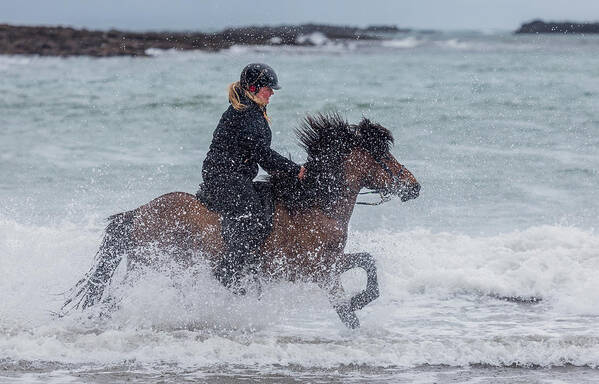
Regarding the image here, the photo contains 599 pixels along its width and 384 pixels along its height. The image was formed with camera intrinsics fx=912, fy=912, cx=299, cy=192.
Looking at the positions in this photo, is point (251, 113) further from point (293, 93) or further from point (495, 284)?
point (293, 93)

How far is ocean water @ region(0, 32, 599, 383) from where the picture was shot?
6.41 meters

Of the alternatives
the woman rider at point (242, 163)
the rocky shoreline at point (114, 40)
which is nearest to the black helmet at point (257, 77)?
the woman rider at point (242, 163)

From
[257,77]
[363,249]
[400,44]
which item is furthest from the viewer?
[400,44]

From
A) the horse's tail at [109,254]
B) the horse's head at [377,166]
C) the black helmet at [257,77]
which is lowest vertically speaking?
the horse's tail at [109,254]

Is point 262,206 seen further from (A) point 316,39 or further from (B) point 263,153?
(A) point 316,39

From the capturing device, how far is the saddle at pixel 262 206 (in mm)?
6633

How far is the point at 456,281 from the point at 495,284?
1.24ft

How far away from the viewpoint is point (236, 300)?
7.02 metres

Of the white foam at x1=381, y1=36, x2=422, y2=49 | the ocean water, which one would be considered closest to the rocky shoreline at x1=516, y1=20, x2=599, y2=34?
the white foam at x1=381, y1=36, x2=422, y2=49

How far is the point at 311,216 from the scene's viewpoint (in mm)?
6723

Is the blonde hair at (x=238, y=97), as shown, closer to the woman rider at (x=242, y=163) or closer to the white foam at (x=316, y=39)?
the woman rider at (x=242, y=163)

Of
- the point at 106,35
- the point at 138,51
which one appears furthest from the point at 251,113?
the point at 106,35

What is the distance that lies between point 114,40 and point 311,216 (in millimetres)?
63290

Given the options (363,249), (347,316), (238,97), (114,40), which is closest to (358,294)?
(347,316)
